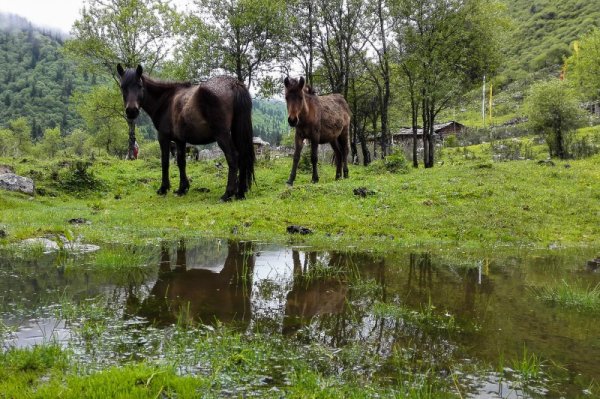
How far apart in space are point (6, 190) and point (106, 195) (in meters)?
3.35

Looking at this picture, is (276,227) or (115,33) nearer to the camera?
(276,227)

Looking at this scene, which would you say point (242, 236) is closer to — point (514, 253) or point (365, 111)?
point (514, 253)

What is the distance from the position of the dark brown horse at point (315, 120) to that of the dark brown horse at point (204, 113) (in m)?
1.73

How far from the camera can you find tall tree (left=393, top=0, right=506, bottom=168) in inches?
1051

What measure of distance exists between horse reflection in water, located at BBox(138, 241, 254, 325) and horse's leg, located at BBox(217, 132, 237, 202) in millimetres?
7522

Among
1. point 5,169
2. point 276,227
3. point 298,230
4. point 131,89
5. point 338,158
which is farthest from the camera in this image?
point 338,158

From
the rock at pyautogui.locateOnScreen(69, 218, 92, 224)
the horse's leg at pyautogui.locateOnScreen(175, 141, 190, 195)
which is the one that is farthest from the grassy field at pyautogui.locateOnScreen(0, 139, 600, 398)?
the horse's leg at pyautogui.locateOnScreen(175, 141, 190, 195)

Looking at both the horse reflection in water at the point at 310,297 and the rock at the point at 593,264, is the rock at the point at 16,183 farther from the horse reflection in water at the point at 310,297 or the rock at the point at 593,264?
the rock at the point at 593,264

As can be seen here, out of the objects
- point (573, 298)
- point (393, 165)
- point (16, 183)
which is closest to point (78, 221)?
point (16, 183)

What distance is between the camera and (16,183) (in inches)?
603

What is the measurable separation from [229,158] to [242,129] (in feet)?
3.62

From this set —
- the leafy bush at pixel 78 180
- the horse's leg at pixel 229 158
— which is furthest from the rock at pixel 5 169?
the horse's leg at pixel 229 158

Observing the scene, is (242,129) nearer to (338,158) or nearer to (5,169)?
(338,158)

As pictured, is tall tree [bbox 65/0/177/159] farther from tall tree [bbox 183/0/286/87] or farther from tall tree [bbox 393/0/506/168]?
tall tree [bbox 393/0/506/168]
